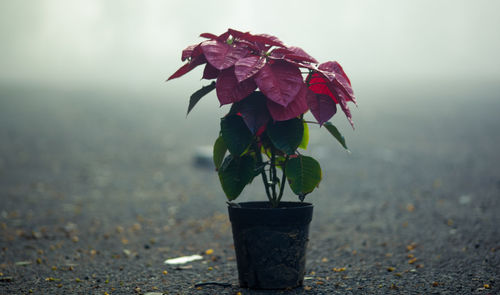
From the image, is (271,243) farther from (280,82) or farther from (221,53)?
(221,53)

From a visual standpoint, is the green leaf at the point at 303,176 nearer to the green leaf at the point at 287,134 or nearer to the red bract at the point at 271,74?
the green leaf at the point at 287,134

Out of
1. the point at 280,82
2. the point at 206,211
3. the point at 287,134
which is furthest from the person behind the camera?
the point at 206,211

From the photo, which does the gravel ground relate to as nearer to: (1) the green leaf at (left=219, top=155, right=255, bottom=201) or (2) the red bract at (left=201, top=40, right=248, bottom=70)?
(1) the green leaf at (left=219, top=155, right=255, bottom=201)

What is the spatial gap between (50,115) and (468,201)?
13548 mm

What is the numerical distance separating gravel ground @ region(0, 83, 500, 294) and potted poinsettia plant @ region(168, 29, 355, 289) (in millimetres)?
226

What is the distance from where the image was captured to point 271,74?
8.74 feet

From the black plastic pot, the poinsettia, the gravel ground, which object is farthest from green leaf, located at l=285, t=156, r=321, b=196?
the gravel ground

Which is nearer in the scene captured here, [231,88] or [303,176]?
[231,88]

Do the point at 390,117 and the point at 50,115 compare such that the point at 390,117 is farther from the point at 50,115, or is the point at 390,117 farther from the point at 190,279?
the point at 190,279

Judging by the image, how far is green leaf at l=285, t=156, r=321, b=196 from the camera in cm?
287

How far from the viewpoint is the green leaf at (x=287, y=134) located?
2.76m

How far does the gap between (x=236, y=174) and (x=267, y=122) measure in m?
0.36

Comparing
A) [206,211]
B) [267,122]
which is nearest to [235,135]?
[267,122]

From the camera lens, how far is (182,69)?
2.99 metres
